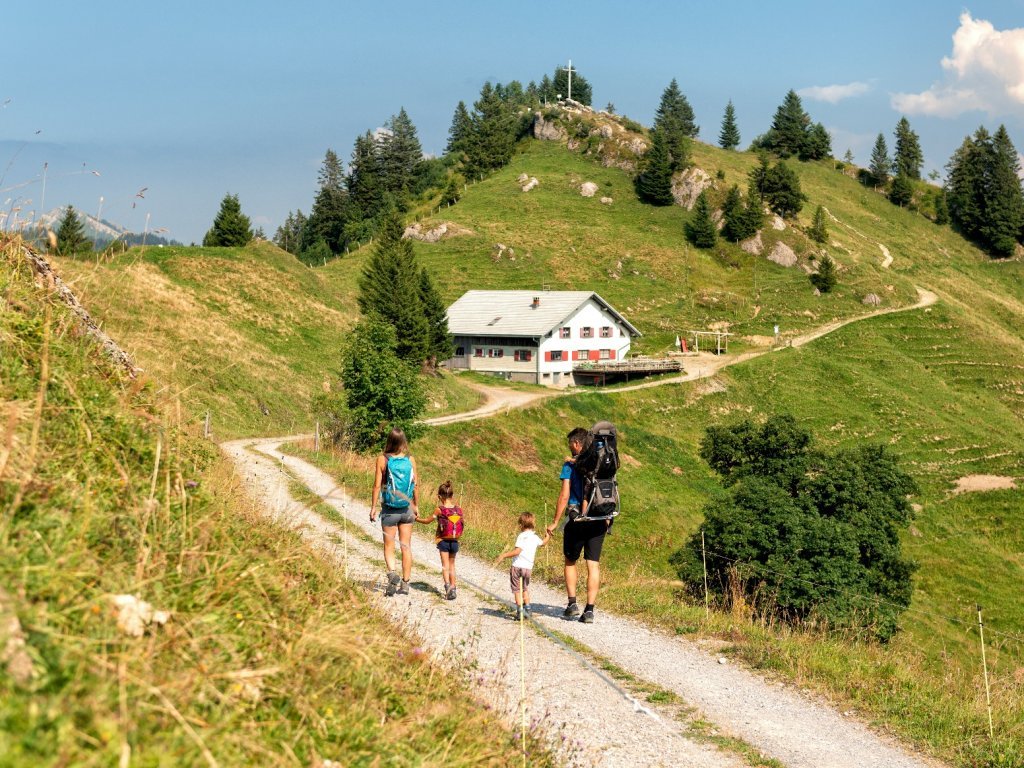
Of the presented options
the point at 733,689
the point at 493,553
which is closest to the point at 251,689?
the point at 733,689

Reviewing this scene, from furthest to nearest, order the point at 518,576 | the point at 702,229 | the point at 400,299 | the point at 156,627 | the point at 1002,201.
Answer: the point at 1002,201, the point at 702,229, the point at 400,299, the point at 518,576, the point at 156,627

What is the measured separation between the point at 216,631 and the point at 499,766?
2.19 meters

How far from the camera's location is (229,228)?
261 feet

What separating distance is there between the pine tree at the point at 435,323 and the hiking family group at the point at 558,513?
56243 mm

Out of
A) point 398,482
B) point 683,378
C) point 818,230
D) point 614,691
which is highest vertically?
point 818,230

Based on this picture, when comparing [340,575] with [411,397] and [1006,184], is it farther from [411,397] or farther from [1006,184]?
[1006,184]

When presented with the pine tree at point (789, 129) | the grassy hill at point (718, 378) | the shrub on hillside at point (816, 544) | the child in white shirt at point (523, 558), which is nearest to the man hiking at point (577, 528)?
the child in white shirt at point (523, 558)

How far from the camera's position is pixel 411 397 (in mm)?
39094

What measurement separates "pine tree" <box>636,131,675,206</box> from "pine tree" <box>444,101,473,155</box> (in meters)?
50.8

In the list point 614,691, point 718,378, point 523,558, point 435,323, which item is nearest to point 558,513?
point 523,558

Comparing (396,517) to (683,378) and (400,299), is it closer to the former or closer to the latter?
(400,299)

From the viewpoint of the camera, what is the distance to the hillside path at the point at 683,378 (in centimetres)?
5806

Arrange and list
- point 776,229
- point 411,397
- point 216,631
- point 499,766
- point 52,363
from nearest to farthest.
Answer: point 216,631, point 499,766, point 52,363, point 411,397, point 776,229

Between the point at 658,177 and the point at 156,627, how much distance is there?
124m
